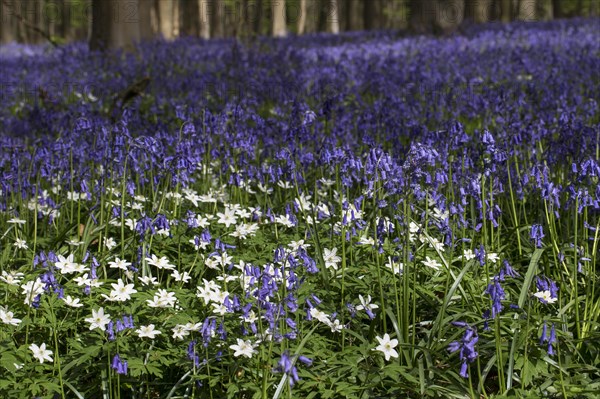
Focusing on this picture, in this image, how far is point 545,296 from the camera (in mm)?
3660

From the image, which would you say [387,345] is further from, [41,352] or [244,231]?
[41,352]

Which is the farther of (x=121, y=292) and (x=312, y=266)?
(x=121, y=292)

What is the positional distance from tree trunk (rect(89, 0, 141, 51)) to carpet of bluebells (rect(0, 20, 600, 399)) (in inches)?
291

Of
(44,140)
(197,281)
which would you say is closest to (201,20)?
(44,140)

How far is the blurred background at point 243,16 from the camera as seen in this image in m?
14.6

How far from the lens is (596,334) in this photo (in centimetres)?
363

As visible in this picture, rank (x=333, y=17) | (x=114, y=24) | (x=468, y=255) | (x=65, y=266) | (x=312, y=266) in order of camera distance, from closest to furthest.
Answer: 1. (x=312, y=266)
2. (x=65, y=266)
3. (x=468, y=255)
4. (x=114, y=24)
5. (x=333, y=17)

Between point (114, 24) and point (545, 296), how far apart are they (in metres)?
12.5

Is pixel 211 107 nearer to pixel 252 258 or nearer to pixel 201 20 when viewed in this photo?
pixel 252 258

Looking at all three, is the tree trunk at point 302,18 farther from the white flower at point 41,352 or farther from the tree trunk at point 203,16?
the white flower at point 41,352

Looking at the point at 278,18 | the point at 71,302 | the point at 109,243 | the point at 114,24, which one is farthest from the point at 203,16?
the point at 71,302

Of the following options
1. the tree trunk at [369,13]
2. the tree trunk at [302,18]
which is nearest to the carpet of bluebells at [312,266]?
the tree trunk at [369,13]

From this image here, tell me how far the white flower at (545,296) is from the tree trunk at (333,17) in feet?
105

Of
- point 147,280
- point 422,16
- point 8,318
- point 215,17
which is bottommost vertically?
point 8,318
